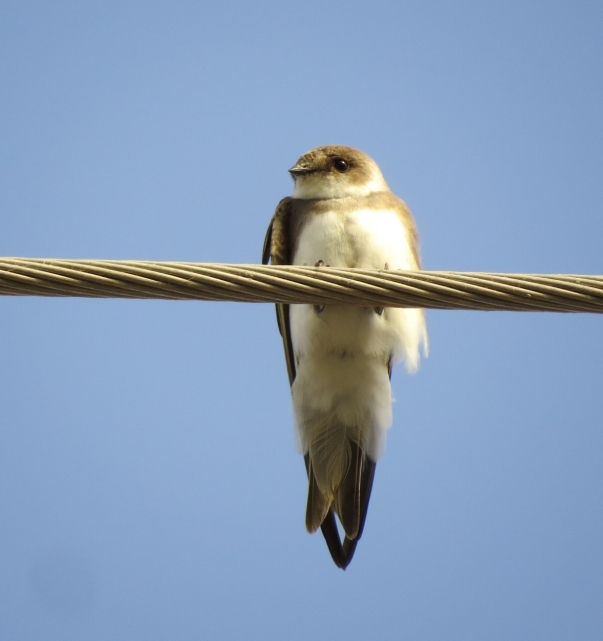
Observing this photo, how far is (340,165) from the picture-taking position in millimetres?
6738

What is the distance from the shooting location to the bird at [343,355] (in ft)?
19.2

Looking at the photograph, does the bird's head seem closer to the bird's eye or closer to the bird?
the bird's eye

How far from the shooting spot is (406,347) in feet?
19.5

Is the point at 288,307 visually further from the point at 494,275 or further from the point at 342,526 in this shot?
the point at 494,275

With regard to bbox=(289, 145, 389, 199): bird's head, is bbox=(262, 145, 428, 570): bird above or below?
below

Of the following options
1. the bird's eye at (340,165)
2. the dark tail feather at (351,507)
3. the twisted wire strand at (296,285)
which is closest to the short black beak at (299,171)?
the bird's eye at (340,165)

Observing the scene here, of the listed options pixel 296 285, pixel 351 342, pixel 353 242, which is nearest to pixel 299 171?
pixel 353 242

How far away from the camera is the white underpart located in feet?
19.2

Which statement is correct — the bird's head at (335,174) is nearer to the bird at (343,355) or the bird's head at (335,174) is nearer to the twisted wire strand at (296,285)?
the bird at (343,355)

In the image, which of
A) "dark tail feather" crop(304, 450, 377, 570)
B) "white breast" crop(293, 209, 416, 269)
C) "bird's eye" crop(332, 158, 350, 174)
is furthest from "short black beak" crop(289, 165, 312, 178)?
"dark tail feather" crop(304, 450, 377, 570)

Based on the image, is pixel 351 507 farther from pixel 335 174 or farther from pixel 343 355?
pixel 335 174

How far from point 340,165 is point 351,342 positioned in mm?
1462

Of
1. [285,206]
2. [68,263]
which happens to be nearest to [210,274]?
[68,263]

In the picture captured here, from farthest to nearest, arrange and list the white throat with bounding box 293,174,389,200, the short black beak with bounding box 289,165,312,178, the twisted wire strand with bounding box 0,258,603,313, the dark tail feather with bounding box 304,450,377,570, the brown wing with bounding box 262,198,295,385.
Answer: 1. the short black beak with bounding box 289,165,312,178
2. the white throat with bounding box 293,174,389,200
3. the brown wing with bounding box 262,198,295,385
4. the dark tail feather with bounding box 304,450,377,570
5. the twisted wire strand with bounding box 0,258,603,313
